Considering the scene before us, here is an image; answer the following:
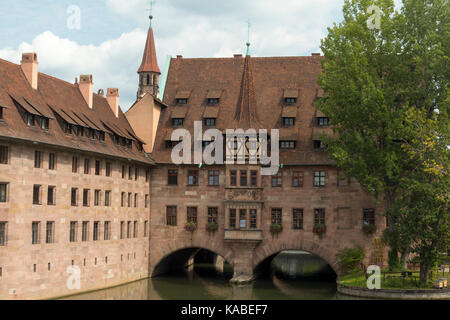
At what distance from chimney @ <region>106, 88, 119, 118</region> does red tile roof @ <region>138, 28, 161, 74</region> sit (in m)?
16.0

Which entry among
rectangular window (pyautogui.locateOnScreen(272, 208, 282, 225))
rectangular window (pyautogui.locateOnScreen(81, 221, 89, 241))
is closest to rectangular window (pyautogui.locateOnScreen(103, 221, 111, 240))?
rectangular window (pyautogui.locateOnScreen(81, 221, 89, 241))

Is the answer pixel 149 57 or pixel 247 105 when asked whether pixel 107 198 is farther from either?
pixel 149 57

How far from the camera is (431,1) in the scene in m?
41.5

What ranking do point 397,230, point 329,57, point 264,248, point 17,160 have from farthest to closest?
point 264,248 < point 329,57 < point 397,230 < point 17,160

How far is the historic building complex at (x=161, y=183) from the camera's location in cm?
3812

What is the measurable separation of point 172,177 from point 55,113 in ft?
A: 42.7

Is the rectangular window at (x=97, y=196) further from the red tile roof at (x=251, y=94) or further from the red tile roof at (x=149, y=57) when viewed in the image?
the red tile roof at (x=149, y=57)

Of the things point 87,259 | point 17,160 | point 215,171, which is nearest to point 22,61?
point 17,160

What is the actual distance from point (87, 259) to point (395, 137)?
2113 cm

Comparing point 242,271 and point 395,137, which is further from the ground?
point 395,137

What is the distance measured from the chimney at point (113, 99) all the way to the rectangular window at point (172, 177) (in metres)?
6.21

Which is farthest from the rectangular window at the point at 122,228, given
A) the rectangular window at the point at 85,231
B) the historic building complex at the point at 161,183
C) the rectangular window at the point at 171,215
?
the rectangular window at the point at 171,215

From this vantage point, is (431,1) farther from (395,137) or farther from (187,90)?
(187,90)

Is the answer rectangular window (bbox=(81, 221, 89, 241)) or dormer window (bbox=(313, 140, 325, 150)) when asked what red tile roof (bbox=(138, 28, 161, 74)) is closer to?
dormer window (bbox=(313, 140, 325, 150))
